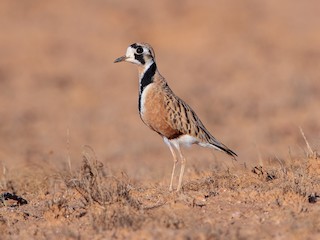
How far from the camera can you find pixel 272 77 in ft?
67.9

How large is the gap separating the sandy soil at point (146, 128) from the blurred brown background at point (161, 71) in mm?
50

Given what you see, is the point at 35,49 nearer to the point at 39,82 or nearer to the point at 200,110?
the point at 39,82

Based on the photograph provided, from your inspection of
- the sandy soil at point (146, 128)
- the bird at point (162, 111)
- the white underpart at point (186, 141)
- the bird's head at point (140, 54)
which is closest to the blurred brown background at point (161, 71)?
the sandy soil at point (146, 128)

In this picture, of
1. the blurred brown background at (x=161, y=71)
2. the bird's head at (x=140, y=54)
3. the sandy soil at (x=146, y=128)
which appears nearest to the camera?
the sandy soil at (x=146, y=128)

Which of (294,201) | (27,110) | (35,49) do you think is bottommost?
(294,201)

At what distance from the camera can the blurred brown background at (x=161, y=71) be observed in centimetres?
1512

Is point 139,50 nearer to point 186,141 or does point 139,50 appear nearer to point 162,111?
point 162,111

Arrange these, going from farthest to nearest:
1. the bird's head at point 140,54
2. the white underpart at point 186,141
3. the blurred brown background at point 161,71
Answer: the blurred brown background at point 161,71
the bird's head at point 140,54
the white underpart at point 186,141

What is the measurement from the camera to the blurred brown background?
15.1 meters

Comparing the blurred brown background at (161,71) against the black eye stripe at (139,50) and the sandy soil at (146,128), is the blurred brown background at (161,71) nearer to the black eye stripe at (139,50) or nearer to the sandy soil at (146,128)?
the sandy soil at (146,128)

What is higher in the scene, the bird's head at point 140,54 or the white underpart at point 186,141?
the bird's head at point 140,54

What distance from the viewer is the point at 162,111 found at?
7703 mm

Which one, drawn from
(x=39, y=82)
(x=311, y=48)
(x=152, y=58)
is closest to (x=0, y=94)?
(x=39, y=82)

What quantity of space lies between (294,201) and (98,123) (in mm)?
10918
